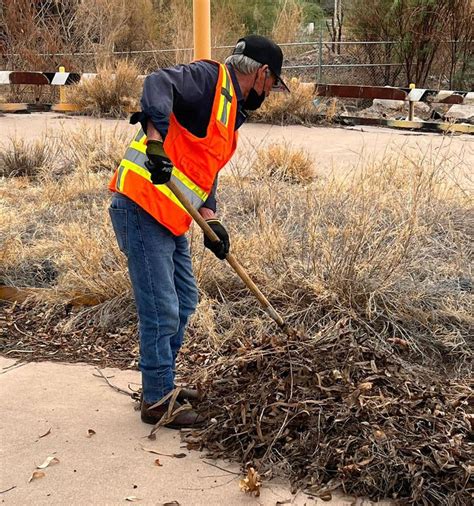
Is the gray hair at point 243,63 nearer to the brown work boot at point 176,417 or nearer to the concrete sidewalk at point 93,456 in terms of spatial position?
the brown work boot at point 176,417

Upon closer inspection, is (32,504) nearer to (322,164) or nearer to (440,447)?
(440,447)

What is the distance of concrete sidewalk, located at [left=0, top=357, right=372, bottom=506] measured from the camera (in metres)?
2.99

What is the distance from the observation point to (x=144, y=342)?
343 cm

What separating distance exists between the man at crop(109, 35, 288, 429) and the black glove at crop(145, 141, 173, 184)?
59mm

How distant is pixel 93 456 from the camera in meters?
3.27

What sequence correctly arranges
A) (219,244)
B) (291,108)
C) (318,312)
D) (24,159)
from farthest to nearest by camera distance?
(291,108) < (24,159) < (318,312) < (219,244)

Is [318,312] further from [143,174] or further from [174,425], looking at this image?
[143,174]

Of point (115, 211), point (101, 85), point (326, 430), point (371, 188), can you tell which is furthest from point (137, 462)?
point (101, 85)

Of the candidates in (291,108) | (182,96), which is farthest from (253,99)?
(291,108)

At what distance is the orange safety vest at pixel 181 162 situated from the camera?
3260mm

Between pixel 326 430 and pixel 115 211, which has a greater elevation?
pixel 115 211

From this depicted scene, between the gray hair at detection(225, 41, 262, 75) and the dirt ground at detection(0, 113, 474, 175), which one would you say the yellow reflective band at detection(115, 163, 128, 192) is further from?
the dirt ground at detection(0, 113, 474, 175)

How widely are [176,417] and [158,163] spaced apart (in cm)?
117

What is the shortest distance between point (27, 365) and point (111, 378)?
1.68ft
